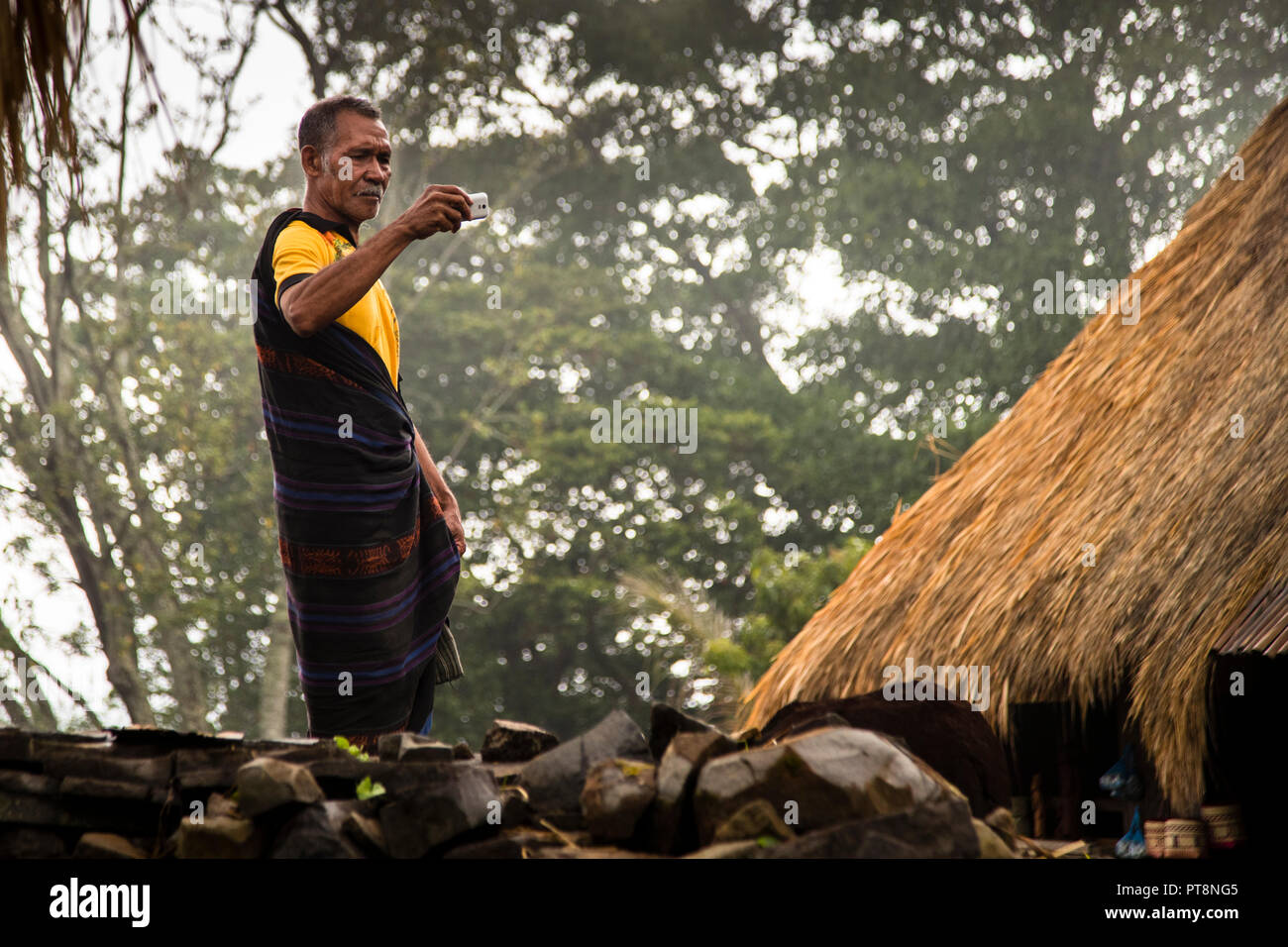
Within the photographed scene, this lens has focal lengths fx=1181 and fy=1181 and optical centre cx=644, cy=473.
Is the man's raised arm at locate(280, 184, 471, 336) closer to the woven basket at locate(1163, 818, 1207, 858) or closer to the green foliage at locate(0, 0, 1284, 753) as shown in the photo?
the woven basket at locate(1163, 818, 1207, 858)

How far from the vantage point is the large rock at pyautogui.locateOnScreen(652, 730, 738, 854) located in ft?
6.27

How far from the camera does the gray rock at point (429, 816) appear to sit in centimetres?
183

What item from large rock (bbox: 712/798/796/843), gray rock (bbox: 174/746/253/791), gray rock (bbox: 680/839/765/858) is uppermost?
gray rock (bbox: 174/746/253/791)

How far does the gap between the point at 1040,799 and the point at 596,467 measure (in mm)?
10862

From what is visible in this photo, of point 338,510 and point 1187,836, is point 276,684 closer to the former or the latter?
point 1187,836

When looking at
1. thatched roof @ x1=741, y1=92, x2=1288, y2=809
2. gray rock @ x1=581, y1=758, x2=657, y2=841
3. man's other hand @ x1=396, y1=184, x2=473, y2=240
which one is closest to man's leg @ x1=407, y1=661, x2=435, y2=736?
gray rock @ x1=581, y1=758, x2=657, y2=841

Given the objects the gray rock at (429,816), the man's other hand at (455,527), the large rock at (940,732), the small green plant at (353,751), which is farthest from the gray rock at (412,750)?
the man's other hand at (455,527)

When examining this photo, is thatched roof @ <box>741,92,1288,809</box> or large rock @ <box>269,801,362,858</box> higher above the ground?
thatched roof @ <box>741,92,1288,809</box>

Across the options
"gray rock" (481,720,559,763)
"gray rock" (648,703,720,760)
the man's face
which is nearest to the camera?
"gray rock" (648,703,720,760)

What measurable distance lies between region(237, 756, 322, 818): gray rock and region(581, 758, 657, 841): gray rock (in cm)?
45

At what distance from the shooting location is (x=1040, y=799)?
517 cm

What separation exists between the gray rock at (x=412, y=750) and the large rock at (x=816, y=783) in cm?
47

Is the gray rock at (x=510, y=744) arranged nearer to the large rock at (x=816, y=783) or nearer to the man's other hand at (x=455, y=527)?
the man's other hand at (x=455, y=527)
